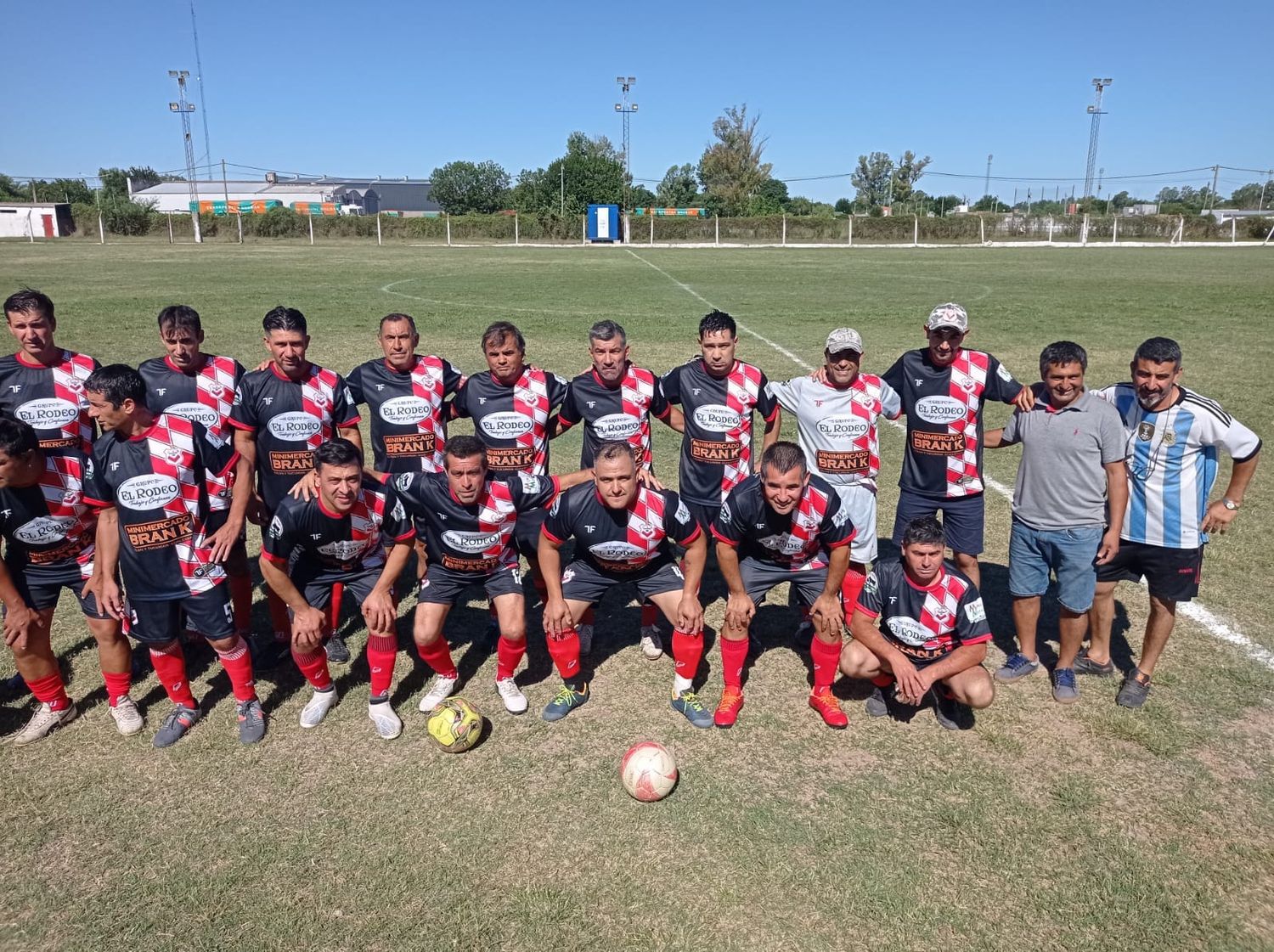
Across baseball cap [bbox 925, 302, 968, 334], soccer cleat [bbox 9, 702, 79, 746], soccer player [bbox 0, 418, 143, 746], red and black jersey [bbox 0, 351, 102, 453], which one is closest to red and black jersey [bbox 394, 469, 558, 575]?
soccer player [bbox 0, 418, 143, 746]

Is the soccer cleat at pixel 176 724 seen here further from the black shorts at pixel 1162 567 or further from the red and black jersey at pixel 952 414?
the black shorts at pixel 1162 567

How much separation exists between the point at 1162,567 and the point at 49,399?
6999mm

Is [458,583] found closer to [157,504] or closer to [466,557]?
[466,557]

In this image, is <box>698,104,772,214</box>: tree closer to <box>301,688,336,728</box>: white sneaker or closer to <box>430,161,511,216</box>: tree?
<box>430,161,511,216</box>: tree

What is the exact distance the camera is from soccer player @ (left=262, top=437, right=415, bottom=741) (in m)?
4.95

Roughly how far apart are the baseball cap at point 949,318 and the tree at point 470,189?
89.0 metres

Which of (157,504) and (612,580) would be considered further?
(612,580)

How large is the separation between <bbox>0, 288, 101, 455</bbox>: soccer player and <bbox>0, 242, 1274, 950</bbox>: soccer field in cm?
162

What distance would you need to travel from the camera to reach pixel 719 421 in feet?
19.7

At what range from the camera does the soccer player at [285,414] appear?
5.76 meters

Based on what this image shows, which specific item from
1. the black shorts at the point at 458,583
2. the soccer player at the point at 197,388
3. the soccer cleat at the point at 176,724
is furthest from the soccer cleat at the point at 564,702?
the soccer player at the point at 197,388

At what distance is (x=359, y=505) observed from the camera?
201 inches

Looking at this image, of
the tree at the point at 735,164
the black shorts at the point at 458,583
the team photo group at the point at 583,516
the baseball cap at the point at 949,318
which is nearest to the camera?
the team photo group at the point at 583,516

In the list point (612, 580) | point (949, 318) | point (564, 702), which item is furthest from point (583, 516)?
point (949, 318)
